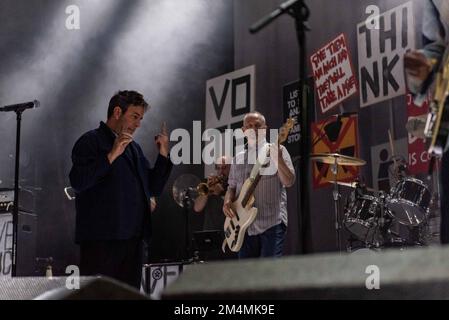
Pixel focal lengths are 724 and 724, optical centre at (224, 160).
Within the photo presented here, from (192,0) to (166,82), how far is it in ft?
3.48

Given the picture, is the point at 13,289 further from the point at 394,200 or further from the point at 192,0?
the point at 192,0

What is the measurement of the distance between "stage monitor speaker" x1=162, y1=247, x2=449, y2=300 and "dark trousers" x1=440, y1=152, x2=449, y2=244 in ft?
4.16

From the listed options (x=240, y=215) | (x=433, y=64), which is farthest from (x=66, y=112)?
(x=433, y=64)

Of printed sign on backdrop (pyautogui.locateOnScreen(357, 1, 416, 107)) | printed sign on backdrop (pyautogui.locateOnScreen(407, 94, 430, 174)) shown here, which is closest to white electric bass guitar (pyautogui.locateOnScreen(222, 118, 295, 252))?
printed sign on backdrop (pyautogui.locateOnScreen(407, 94, 430, 174))

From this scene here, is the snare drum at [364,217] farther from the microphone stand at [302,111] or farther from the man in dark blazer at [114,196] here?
the microphone stand at [302,111]

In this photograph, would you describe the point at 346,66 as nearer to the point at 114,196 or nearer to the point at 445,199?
the point at 114,196

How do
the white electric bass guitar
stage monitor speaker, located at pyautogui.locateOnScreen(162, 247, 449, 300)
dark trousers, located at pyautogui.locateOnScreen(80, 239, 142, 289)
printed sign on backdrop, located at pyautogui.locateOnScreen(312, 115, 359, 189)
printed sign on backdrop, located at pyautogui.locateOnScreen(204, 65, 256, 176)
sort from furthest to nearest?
printed sign on backdrop, located at pyautogui.locateOnScreen(204, 65, 256, 176) → printed sign on backdrop, located at pyautogui.locateOnScreen(312, 115, 359, 189) → the white electric bass guitar → dark trousers, located at pyautogui.locateOnScreen(80, 239, 142, 289) → stage monitor speaker, located at pyautogui.locateOnScreen(162, 247, 449, 300)

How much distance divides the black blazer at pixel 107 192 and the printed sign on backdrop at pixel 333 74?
13.5 feet

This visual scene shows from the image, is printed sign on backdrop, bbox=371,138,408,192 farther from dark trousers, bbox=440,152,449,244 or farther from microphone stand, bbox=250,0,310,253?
microphone stand, bbox=250,0,310,253

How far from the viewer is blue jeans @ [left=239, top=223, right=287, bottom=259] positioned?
5.09 metres

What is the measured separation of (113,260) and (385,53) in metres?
4.43

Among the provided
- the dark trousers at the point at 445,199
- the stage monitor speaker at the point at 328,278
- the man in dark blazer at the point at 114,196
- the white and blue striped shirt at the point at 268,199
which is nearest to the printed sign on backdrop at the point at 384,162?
the white and blue striped shirt at the point at 268,199

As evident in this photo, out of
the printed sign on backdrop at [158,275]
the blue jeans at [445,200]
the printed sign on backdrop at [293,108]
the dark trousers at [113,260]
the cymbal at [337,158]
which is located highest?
the printed sign on backdrop at [293,108]

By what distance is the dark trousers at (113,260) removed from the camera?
374 cm
